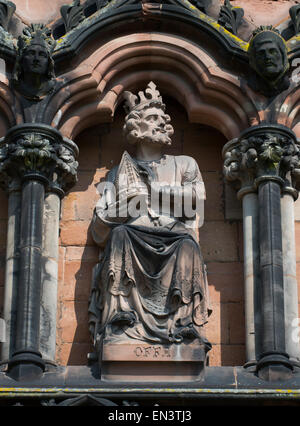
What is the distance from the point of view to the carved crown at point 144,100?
16922 mm

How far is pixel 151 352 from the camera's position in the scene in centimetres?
1555

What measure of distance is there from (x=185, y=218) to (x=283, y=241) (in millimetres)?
859

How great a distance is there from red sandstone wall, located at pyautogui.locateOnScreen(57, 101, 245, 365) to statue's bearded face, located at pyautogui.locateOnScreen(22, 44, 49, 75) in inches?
33.2

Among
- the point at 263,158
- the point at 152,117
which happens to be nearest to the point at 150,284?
the point at 263,158

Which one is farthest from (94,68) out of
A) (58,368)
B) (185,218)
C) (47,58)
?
(58,368)

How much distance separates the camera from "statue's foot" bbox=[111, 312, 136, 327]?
51.3 feet

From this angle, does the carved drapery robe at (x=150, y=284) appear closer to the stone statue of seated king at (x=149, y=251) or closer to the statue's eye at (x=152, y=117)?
the stone statue of seated king at (x=149, y=251)

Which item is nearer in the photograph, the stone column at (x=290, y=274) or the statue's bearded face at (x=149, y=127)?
the stone column at (x=290, y=274)

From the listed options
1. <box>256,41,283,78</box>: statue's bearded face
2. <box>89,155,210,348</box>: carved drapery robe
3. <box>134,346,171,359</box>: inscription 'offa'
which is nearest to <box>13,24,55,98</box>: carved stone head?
<box>89,155,210,348</box>: carved drapery robe

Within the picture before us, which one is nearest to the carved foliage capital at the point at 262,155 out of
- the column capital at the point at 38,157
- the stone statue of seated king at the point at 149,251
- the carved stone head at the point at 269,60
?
the stone statue of seated king at the point at 149,251

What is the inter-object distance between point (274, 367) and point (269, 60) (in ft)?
9.13

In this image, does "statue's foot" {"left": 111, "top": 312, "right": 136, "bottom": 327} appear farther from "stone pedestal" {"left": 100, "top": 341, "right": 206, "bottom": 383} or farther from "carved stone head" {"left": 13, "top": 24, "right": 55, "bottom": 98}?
"carved stone head" {"left": 13, "top": 24, "right": 55, "bottom": 98}

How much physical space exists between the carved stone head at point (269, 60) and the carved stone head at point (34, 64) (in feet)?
5.68
